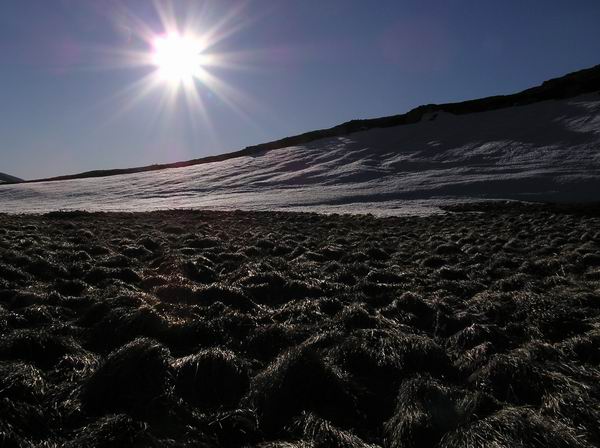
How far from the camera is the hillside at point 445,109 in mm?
66875

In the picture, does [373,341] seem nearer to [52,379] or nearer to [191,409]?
[191,409]

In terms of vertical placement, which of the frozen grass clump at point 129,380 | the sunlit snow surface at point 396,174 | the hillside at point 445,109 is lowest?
the sunlit snow surface at point 396,174

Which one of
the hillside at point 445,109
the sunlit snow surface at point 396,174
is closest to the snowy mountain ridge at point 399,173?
the sunlit snow surface at point 396,174

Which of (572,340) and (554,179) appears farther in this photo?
(554,179)

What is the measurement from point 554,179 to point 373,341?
131 feet

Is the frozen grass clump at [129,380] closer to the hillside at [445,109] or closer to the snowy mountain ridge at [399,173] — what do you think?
the snowy mountain ridge at [399,173]

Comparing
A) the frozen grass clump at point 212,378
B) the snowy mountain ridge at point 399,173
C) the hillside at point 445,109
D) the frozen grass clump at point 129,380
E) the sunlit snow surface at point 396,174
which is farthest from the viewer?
the hillside at point 445,109

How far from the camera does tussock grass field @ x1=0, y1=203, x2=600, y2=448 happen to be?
4.02 m

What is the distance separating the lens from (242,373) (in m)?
→ 5.16

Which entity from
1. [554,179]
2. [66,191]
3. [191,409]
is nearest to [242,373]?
[191,409]

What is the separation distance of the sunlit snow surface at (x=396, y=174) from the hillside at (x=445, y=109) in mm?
2817

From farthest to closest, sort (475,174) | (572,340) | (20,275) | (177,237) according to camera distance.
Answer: (475,174) < (177,237) < (20,275) < (572,340)

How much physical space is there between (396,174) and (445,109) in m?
31.1

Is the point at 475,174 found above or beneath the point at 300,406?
beneath
